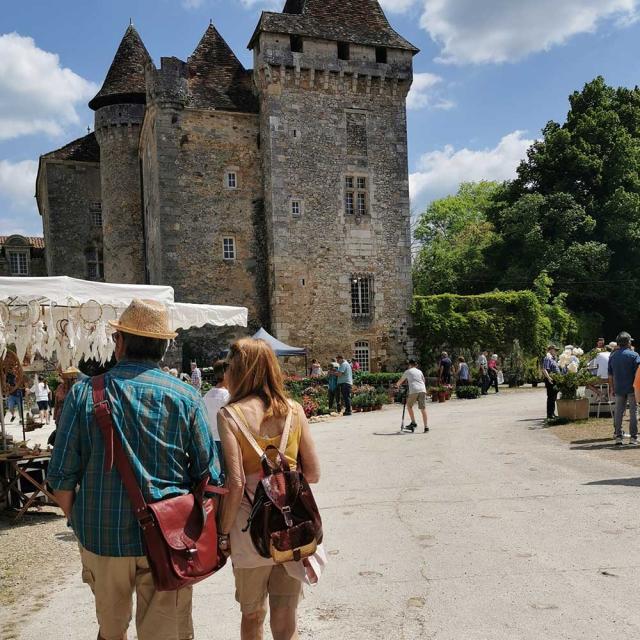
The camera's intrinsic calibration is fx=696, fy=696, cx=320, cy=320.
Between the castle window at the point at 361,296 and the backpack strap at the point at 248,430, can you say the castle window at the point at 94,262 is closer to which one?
the castle window at the point at 361,296

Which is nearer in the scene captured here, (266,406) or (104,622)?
(104,622)

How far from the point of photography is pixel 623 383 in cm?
1183

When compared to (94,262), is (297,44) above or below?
above

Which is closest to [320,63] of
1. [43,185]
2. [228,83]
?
[228,83]

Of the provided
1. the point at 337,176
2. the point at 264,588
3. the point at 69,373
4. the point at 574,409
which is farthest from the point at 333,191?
the point at 264,588

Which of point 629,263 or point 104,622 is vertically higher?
point 629,263

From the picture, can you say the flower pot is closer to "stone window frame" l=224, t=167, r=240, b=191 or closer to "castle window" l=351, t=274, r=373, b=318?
"castle window" l=351, t=274, r=373, b=318

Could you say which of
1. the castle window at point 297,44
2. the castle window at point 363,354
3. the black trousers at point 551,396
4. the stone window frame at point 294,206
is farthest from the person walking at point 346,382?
the castle window at point 297,44

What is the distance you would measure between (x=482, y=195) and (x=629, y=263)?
925 inches

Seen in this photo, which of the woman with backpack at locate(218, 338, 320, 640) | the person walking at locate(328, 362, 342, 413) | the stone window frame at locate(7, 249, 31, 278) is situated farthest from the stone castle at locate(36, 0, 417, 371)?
the woman with backpack at locate(218, 338, 320, 640)

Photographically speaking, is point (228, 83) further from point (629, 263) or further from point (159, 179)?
point (629, 263)

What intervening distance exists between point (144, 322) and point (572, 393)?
1315 centimetres

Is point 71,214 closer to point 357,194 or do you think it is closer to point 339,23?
point 357,194

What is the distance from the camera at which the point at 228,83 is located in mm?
30984
